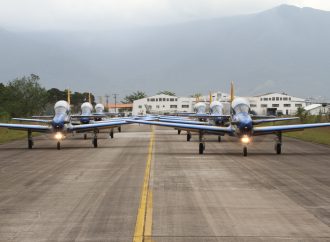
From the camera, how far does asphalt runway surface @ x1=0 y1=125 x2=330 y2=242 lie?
9.68 meters

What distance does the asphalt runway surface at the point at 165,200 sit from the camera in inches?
381

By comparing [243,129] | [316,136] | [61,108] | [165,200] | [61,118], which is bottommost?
[316,136]

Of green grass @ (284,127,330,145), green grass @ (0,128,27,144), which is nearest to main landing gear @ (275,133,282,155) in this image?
green grass @ (284,127,330,145)

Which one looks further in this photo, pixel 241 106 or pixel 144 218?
pixel 241 106

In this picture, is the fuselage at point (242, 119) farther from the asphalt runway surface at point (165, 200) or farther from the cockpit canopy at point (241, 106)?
the asphalt runway surface at point (165, 200)

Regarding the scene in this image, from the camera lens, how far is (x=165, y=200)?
43.1ft

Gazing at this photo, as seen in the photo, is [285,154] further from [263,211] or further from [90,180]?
[263,211]

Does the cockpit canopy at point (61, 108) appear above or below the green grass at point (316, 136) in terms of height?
above

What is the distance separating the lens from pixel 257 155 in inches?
1086

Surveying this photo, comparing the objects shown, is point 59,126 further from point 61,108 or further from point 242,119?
point 242,119

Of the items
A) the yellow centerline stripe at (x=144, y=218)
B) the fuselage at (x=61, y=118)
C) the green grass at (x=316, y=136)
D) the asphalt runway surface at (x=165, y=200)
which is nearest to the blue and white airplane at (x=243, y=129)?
the asphalt runway surface at (x=165, y=200)

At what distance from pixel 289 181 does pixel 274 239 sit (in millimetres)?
8100

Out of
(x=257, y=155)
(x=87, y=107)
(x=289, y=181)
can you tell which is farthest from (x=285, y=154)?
(x=87, y=107)

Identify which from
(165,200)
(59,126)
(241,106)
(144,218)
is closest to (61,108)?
(59,126)
